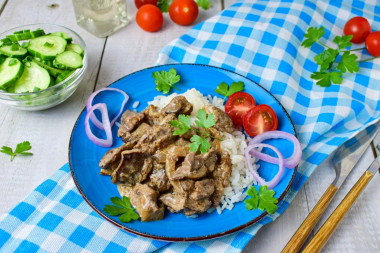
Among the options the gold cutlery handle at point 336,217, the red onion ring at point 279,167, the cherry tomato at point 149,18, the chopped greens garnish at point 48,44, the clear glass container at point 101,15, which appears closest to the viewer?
the gold cutlery handle at point 336,217

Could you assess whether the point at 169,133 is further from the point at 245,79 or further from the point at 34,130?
the point at 34,130

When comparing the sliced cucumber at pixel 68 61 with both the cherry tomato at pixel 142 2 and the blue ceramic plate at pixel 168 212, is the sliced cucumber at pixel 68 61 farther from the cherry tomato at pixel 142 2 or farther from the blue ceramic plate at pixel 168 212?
the cherry tomato at pixel 142 2

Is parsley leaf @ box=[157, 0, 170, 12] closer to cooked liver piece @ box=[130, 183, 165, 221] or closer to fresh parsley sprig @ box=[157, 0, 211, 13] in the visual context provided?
fresh parsley sprig @ box=[157, 0, 211, 13]

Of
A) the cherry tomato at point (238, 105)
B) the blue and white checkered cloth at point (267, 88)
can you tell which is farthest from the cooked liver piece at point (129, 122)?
the cherry tomato at point (238, 105)

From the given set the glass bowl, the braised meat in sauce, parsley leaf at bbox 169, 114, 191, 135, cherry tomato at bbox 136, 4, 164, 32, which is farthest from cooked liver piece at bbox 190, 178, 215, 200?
cherry tomato at bbox 136, 4, 164, 32

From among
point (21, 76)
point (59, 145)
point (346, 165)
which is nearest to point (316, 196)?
point (346, 165)

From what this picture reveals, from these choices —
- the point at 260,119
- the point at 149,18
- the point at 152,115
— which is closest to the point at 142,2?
the point at 149,18
